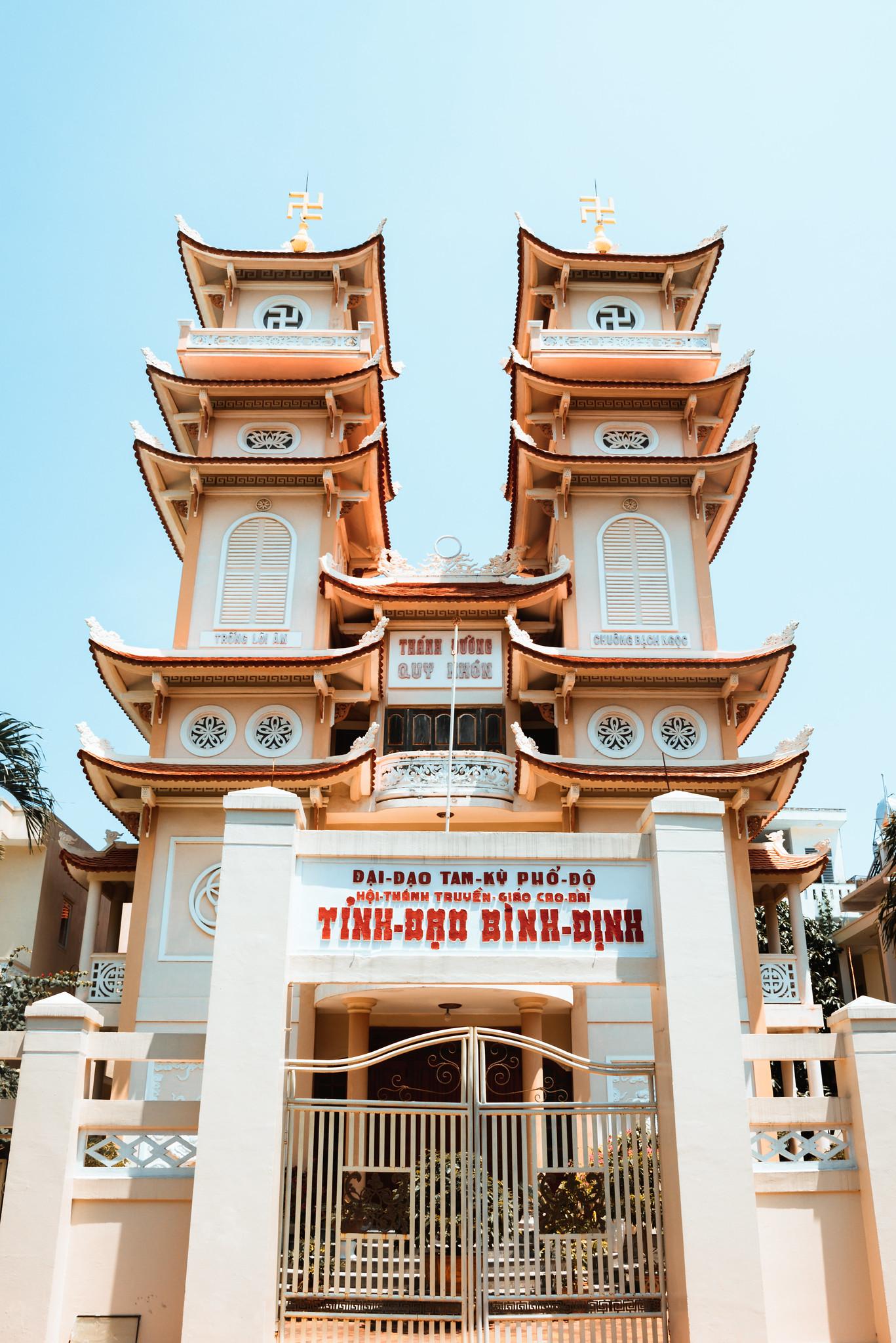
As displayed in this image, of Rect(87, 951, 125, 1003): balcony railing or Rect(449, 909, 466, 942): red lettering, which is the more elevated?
Rect(87, 951, 125, 1003): balcony railing

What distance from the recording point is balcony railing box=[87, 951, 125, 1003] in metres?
18.7

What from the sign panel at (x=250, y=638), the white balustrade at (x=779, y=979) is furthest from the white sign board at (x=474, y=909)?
the sign panel at (x=250, y=638)

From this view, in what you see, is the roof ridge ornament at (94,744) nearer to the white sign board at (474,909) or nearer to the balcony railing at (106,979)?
the balcony railing at (106,979)

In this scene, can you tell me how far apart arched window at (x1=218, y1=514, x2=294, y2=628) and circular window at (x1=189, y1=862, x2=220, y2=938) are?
485 centimetres

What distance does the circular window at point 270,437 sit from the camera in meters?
23.3

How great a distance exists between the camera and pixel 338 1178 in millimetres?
8680

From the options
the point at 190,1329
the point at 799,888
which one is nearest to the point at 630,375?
the point at 799,888

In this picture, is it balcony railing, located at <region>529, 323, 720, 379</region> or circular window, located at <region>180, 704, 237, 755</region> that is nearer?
circular window, located at <region>180, 704, 237, 755</region>

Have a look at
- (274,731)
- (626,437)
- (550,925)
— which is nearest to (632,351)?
(626,437)

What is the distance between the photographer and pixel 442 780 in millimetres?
19469

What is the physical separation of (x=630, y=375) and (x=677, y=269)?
2.93 metres

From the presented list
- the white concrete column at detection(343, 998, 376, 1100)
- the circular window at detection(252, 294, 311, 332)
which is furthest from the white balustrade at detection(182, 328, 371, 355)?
the white concrete column at detection(343, 998, 376, 1100)

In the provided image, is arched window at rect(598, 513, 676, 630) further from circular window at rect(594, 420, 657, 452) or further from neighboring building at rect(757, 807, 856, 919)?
neighboring building at rect(757, 807, 856, 919)

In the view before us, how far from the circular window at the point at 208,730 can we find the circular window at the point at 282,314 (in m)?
9.04
